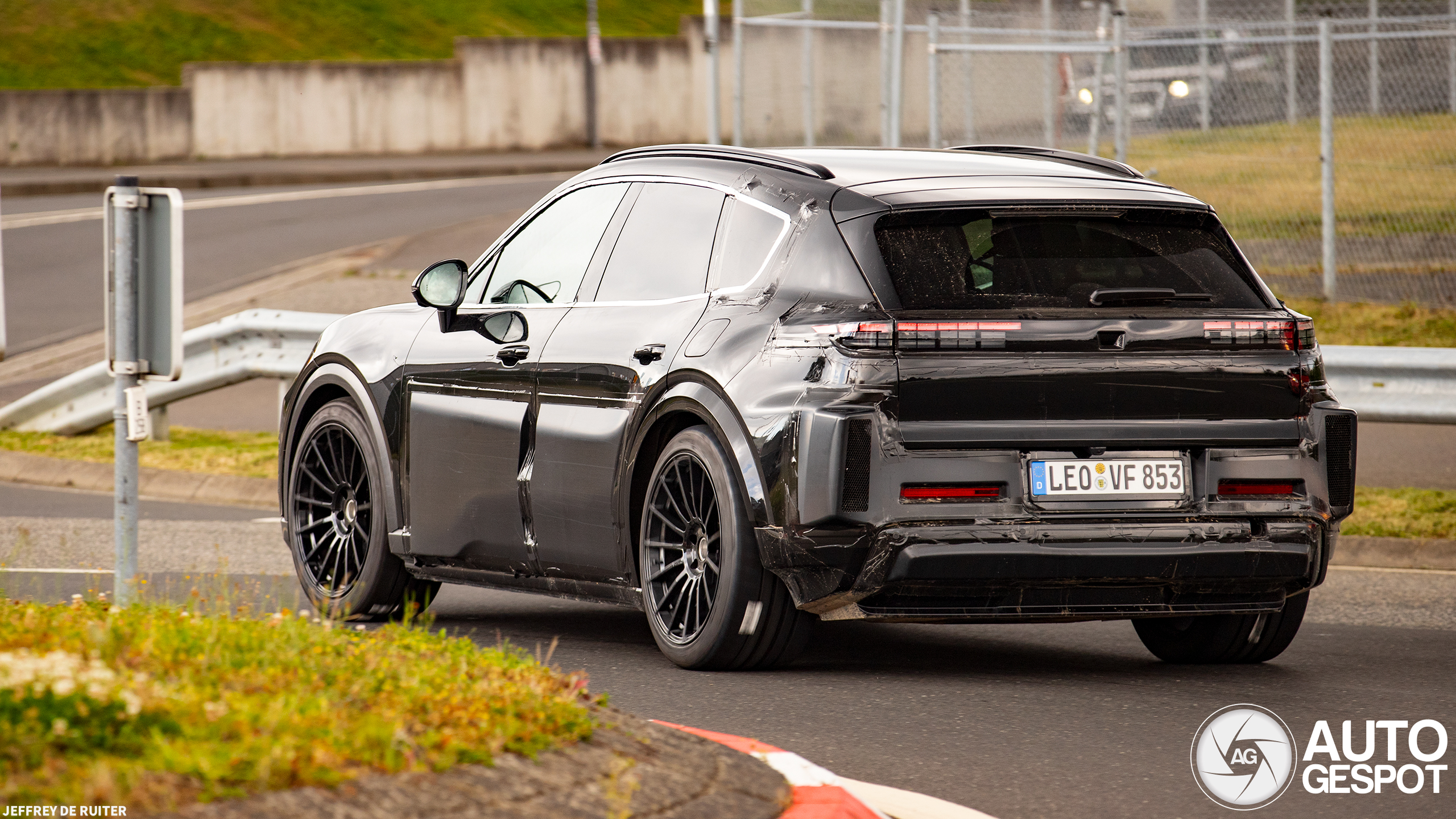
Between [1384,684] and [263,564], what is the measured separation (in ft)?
16.8

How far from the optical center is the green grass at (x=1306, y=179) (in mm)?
17703

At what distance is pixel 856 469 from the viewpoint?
5883 mm

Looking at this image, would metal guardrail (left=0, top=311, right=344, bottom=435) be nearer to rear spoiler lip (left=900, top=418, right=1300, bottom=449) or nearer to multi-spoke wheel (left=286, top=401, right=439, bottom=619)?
multi-spoke wheel (left=286, top=401, right=439, bottom=619)

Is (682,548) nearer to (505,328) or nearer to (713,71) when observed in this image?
(505,328)

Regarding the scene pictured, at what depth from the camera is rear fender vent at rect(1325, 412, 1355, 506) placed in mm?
6387

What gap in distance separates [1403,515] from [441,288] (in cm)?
516

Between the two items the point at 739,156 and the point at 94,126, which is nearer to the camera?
the point at 739,156

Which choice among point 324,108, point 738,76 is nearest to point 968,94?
point 738,76

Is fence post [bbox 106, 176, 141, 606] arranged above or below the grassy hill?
below

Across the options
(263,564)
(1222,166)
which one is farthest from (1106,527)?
(1222,166)

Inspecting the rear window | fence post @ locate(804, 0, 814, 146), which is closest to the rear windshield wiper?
the rear window

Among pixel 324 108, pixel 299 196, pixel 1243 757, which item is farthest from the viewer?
pixel 324 108

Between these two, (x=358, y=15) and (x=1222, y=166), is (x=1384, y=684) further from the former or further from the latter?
(x=358, y=15)

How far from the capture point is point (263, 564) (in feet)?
30.7
